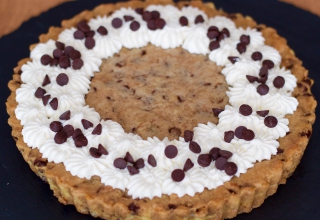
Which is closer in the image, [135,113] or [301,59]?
[135,113]

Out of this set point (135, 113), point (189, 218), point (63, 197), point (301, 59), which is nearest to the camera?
point (189, 218)

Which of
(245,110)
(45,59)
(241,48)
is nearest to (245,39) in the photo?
(241,48)

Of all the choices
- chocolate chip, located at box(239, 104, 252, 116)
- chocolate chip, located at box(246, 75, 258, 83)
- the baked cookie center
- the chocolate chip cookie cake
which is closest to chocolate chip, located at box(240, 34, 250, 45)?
the chocolate chip cookie cake

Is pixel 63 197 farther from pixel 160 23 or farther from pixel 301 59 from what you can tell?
pixel 301 59

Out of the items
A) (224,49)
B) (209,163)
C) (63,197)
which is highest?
(224,49)

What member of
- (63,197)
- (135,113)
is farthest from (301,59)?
(63,197)

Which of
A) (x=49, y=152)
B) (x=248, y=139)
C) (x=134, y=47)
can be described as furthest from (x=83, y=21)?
(x=248, y=139)

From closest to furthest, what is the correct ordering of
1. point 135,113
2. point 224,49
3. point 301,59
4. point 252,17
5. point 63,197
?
point 63,197
point 135,113
point 224,49
point 301,59
point 252,17

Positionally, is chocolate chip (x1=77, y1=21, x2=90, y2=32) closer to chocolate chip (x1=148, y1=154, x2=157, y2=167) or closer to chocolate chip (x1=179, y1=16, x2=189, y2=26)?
chocolate chip (x1=179, y1=16, x2=189, y2=26)

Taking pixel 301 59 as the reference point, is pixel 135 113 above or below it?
below
